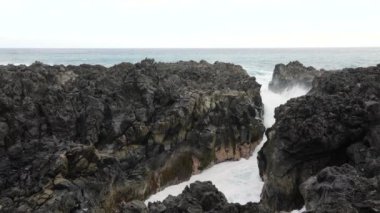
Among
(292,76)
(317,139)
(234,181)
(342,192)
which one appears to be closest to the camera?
(342,192)

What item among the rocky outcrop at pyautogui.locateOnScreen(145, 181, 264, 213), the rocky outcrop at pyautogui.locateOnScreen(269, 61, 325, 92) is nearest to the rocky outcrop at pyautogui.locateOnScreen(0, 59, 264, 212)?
the rocky outcrop at pyautogui.locateOnScreen(145, 181, 264, 213)

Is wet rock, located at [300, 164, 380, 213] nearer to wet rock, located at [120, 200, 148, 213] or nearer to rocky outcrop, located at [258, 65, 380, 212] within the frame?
rocky outcrop, located at [258, 65, 380, 212]

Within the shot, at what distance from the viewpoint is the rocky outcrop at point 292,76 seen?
151ft

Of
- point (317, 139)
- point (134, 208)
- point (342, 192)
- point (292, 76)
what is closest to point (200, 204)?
point (134, 208)

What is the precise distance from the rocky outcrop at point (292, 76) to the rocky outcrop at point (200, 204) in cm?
3271

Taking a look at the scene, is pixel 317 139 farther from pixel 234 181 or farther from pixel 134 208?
pixel 134 208

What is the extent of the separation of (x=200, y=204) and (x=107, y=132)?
12.2 meters

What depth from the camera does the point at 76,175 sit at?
1767cm

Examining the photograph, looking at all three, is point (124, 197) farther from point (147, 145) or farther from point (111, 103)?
point (111, 103)

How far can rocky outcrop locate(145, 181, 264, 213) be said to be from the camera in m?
13.0

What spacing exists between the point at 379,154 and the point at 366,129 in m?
2.01

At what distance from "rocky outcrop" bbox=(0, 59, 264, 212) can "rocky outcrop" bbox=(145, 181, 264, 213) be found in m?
4.15

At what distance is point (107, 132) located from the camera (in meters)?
24.9

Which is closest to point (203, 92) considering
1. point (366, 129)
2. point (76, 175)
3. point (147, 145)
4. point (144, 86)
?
point (144, 86)
